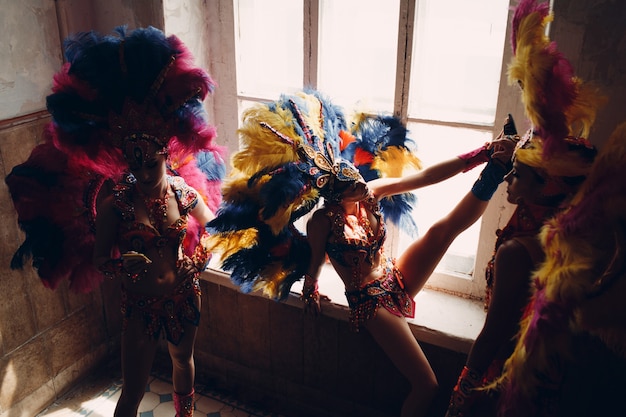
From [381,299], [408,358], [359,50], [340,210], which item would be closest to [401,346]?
[408,358]

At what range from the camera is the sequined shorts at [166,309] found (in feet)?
6.65

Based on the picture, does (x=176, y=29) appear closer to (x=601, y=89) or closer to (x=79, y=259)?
(x=79, y=259)

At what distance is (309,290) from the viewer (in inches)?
79.1

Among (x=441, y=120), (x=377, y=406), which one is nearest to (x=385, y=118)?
(x=441, y=120)

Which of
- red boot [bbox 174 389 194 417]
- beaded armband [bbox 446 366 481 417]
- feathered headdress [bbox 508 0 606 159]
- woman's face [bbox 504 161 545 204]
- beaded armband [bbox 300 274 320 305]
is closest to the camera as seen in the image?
feathered headdress [bbox 508 0 606 159]

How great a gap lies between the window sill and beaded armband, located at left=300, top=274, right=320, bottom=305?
0.73 feet

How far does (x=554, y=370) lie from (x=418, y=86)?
1163 millimetres

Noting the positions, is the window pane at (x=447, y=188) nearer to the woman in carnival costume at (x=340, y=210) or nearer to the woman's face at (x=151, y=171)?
the woman in carnival costume at (x=340, y=210)

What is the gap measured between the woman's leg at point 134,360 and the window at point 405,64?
3.45 feet

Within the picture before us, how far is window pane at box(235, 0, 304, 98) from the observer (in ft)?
7.91

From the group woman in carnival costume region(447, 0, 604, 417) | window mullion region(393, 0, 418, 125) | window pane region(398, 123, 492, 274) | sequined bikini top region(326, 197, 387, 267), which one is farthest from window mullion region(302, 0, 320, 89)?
woman in carnival costume region(447, 0, 604, 417)

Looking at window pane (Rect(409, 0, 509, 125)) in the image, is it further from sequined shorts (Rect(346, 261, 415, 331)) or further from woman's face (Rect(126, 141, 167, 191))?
woman's face (Rect(126, 141, 167, 191))

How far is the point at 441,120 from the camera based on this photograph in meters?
2.12

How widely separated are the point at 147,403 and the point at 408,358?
4.52ft
